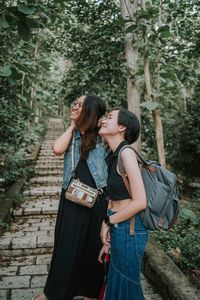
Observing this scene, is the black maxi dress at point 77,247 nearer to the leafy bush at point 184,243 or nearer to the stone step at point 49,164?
the leafy bush at point 184,243

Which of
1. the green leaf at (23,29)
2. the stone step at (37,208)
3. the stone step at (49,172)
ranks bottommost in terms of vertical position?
the stone step at (37,208)

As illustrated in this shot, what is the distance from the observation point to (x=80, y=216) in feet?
9.74

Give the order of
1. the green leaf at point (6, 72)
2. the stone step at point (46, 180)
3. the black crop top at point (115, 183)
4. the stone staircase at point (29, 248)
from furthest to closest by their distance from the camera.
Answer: the stone step at point (46, 180), the stone staircase at point (29, 248), the green leaf at point (6, 72), the black crop top at point (115, 183)

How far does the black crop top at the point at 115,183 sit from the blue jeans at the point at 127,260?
0.53 ft

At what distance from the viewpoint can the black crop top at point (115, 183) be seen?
2.28 m

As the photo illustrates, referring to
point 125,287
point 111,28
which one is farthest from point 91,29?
point 125,287

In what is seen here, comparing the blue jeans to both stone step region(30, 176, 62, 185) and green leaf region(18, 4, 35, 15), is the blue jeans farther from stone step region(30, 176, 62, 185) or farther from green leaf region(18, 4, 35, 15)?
stone step region(30, 176, 62, 185)

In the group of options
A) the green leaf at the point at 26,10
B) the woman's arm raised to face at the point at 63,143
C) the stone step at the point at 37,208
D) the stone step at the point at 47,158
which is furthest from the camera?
the stone step at the point at 47,158

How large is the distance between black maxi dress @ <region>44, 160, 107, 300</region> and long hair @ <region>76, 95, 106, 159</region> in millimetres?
145

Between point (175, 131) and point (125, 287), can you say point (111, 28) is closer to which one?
point (175, 131)

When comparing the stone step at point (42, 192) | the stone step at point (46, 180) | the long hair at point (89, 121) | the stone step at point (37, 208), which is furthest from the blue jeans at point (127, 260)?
the stone step at point (46, 180)

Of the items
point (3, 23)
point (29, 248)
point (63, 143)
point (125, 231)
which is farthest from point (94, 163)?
point (29, 248)

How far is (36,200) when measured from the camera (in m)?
7.67

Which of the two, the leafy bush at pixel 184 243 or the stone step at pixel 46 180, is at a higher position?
the stone step at pixel 46 180
